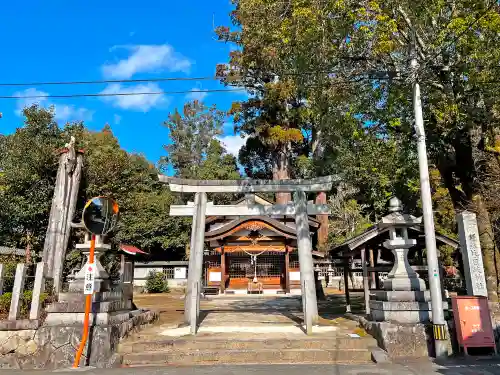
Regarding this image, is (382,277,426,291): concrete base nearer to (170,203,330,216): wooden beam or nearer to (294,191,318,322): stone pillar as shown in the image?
(294,191,318,322): stone pillar

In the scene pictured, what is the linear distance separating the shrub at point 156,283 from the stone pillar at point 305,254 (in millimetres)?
16644

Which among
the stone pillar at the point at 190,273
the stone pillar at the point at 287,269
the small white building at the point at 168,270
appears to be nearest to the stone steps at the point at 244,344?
the stone pillar at the point at 190,273

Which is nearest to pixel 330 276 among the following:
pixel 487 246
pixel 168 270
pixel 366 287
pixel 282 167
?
pixel 282 167

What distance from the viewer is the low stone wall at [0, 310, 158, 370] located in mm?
6844

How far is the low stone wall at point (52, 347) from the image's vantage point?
6844mm

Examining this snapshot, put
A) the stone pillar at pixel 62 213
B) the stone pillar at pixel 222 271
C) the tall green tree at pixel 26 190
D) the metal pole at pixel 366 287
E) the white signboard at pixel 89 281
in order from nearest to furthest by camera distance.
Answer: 1. the white signboard at pixel 89 281
2. the stone pillar at pixel 62 213
3. the metal pole at pixel 366 287
4. the tall green tree at pixel 26 190
5. the stone pillar at pixel 222 271

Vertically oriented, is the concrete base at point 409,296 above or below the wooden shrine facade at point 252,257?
below

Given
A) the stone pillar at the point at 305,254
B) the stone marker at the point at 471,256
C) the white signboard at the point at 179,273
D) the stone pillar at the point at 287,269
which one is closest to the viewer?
the stone marker at the point at 471,256

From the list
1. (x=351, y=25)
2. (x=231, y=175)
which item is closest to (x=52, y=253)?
(x=351, y=25)

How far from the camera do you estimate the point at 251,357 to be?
6941 mm

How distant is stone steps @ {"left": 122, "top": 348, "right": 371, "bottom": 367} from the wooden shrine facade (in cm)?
1494

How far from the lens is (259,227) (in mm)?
23031

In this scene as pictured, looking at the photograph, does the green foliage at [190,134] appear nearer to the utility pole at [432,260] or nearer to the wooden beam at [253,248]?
the wooden beam at [253,248]

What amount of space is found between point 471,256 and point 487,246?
206 centimetres
